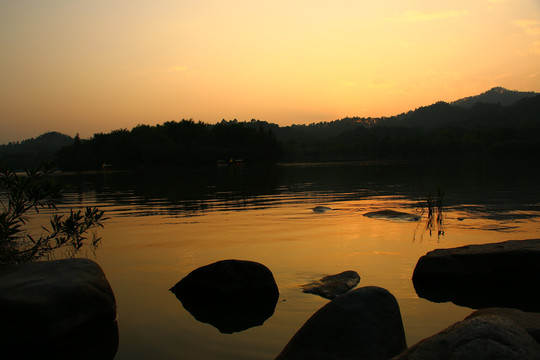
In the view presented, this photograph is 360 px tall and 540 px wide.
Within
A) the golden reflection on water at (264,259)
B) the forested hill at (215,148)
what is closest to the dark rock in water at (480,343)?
the golden reflection on water at (264,259)

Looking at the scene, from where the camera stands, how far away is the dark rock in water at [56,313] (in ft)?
21.2

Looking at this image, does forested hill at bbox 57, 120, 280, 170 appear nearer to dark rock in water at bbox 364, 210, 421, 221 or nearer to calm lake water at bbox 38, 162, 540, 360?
calm lake water at bbox 38, 162, 540, 360

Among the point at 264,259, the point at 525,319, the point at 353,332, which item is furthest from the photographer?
the point at 264,259

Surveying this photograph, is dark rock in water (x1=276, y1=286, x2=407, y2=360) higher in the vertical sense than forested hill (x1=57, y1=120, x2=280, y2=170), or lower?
lower

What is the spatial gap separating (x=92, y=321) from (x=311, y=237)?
8855mm

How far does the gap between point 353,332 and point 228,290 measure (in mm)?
3848

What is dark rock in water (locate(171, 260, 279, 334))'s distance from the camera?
27.4 ft

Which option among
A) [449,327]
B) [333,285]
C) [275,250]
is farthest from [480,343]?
[275,250]

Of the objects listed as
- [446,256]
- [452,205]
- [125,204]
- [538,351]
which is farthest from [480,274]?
[125,204]

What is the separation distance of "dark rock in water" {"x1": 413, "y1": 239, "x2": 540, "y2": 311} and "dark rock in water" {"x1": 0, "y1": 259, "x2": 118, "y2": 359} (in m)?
6.12

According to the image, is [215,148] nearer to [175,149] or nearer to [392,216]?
[175,149]

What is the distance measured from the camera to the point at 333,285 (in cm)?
905

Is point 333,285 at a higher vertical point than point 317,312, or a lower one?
lower

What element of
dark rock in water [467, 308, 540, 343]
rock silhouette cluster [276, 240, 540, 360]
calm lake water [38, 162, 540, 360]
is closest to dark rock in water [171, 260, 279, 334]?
calm lake water [38, 162, 540, 360]
